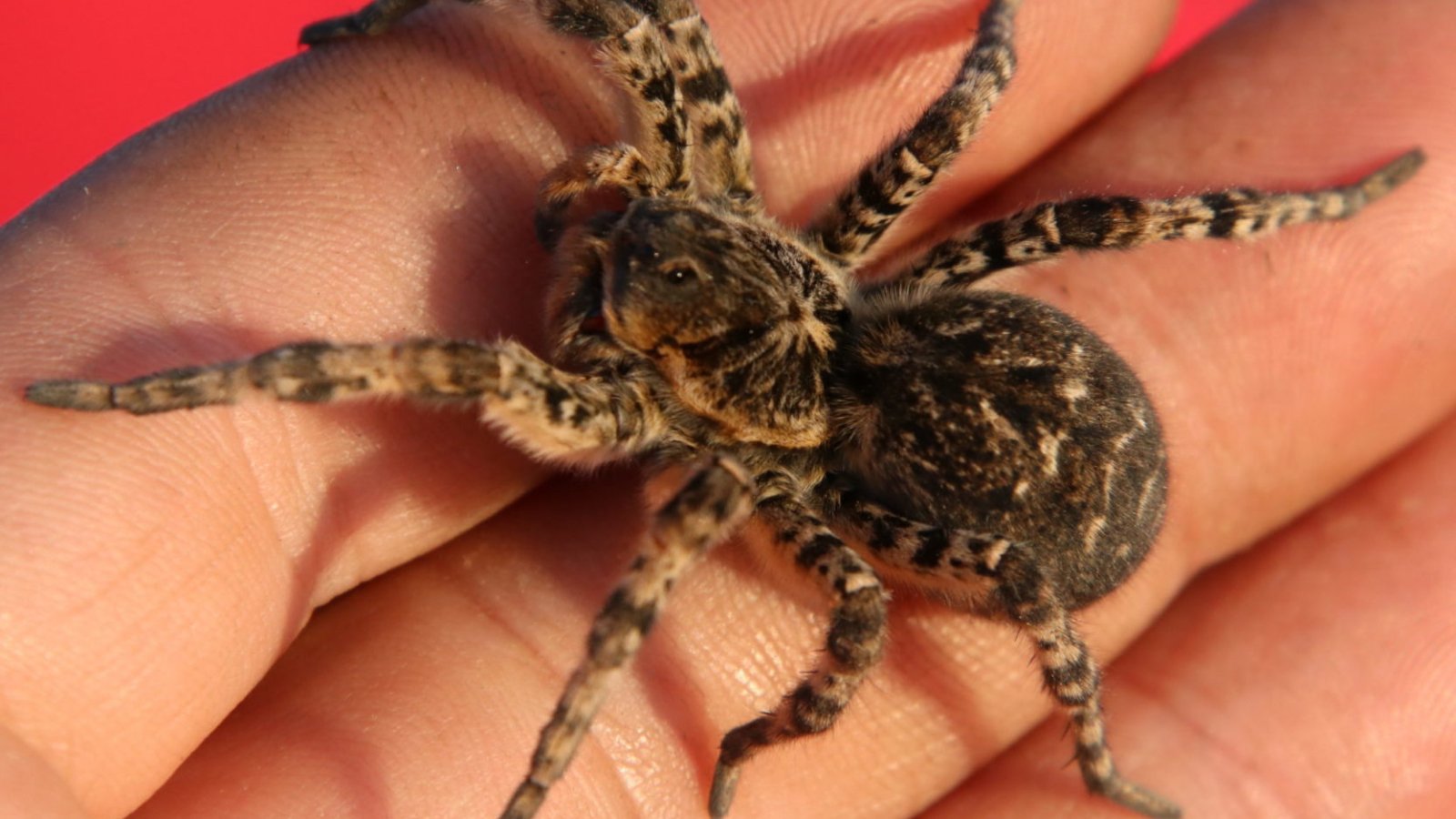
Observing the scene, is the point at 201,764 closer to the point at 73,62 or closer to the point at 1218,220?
the point at 1218,220

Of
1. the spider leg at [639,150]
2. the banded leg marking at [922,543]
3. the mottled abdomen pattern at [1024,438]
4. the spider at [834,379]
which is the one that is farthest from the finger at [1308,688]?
the spider leg at [639,150]

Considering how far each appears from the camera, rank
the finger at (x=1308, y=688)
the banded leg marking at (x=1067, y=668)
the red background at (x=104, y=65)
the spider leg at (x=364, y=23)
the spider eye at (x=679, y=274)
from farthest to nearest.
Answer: the red background at (x=104, y=65)
the finger at (x=1308, y=688)
the spider leg at (x=364, y=23)
the spider eye at (x=679, y=274)
the banded leg marking at (x=1067, y=668)

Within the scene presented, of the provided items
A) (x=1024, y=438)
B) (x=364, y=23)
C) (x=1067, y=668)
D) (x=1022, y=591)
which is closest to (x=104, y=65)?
(x=364, y=23)

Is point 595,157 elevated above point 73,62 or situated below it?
below

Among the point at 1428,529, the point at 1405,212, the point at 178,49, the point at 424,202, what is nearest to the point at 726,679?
the point at 424,202

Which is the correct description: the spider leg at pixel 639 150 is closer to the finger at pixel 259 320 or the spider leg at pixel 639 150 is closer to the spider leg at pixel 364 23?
the finger at pixel 259 320

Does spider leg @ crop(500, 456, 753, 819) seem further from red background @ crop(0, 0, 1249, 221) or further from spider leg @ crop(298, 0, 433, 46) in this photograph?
red background @ crop(0, 0, 1249, 221)

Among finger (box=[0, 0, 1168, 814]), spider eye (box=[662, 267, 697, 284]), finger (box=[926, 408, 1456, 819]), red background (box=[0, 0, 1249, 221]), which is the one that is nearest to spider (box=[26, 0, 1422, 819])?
spider eye (box=[662, 267, 697, 284])
